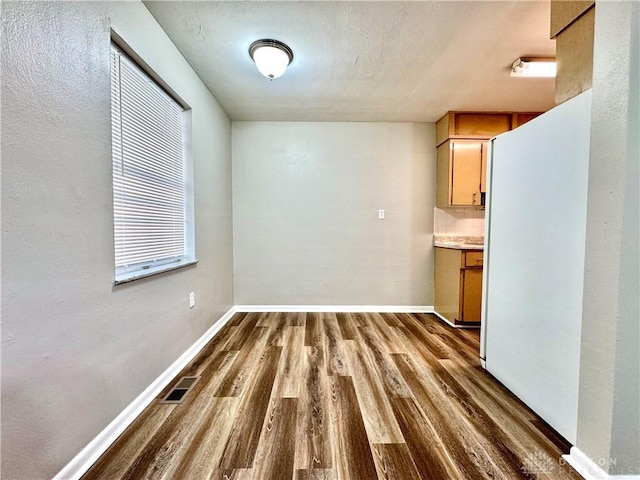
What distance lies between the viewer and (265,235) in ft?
10.9

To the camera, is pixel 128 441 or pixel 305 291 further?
pixel 305 291

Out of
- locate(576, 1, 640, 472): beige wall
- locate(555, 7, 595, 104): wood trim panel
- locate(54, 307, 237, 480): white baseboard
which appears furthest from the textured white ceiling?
locate(54, 307, 237, 480): white baseboard

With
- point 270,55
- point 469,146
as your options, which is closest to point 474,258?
point 469,146

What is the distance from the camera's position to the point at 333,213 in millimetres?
3312

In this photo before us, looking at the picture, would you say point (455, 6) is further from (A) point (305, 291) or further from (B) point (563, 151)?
(A) point (305, 291)

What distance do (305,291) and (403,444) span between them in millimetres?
2211

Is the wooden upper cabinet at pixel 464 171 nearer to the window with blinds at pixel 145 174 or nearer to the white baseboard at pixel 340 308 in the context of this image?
the white baseboard at pixel 340 308

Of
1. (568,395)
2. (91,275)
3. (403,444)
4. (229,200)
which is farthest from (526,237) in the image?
(229,200)

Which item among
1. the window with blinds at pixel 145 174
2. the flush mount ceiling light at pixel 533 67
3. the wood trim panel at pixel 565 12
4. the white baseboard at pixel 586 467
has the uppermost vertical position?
the flush mount ceiling light at pixel 533 67

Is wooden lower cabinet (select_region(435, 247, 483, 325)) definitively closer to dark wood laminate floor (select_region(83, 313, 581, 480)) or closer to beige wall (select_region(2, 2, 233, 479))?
dark wood laminate floor (select_region(83, 313, 581, 480))

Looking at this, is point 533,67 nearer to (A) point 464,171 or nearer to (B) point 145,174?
(A) point 464,171

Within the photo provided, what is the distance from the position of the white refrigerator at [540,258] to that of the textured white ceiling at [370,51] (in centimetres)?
73

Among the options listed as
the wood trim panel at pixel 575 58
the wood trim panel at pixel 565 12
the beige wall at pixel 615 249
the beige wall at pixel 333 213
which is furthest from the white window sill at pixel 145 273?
the wood trim panel at pixel 565 12

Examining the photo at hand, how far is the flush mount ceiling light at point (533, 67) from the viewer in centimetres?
202
